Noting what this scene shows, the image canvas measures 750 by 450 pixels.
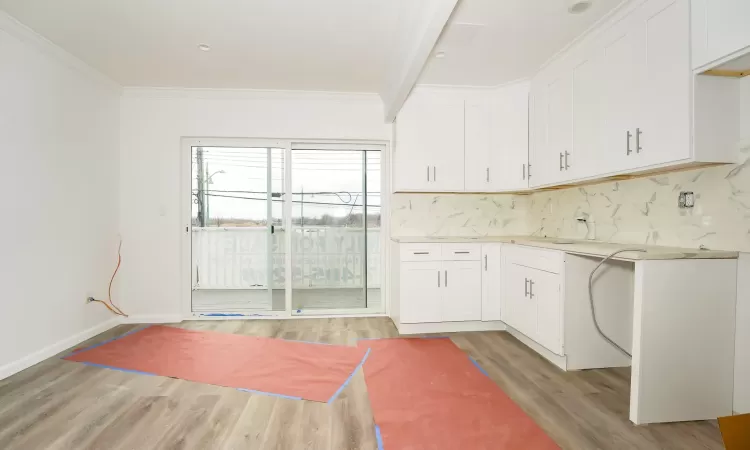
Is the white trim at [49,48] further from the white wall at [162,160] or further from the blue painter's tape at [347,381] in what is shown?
the blue painter's tape at [347,381]

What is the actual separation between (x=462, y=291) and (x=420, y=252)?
0.57 metres

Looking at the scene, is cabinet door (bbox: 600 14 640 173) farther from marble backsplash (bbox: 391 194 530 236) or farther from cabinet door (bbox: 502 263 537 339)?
marble backsplash (bbox: 391 194 530 236)

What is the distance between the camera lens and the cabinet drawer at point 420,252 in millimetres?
3635

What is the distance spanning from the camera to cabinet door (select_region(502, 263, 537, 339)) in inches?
125

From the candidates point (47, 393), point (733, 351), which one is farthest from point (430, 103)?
point (47, 393)

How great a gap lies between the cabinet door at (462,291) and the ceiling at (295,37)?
6.15 feet

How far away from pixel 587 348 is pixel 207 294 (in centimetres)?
393

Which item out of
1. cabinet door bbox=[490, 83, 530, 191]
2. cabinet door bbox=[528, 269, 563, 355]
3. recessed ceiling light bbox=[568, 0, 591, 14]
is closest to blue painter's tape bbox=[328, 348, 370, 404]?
cabinet door bbox=[528, 269, 563, 355]

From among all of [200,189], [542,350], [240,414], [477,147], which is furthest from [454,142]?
[240,414]

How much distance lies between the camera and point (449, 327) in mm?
3744

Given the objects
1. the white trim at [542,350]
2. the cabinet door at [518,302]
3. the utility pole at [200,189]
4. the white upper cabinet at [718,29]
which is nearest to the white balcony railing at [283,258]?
the utility pole at [200,189]

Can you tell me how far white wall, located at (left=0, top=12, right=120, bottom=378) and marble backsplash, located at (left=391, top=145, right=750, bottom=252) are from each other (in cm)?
301

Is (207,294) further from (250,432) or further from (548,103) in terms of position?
(548,103)

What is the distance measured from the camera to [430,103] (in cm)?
393
